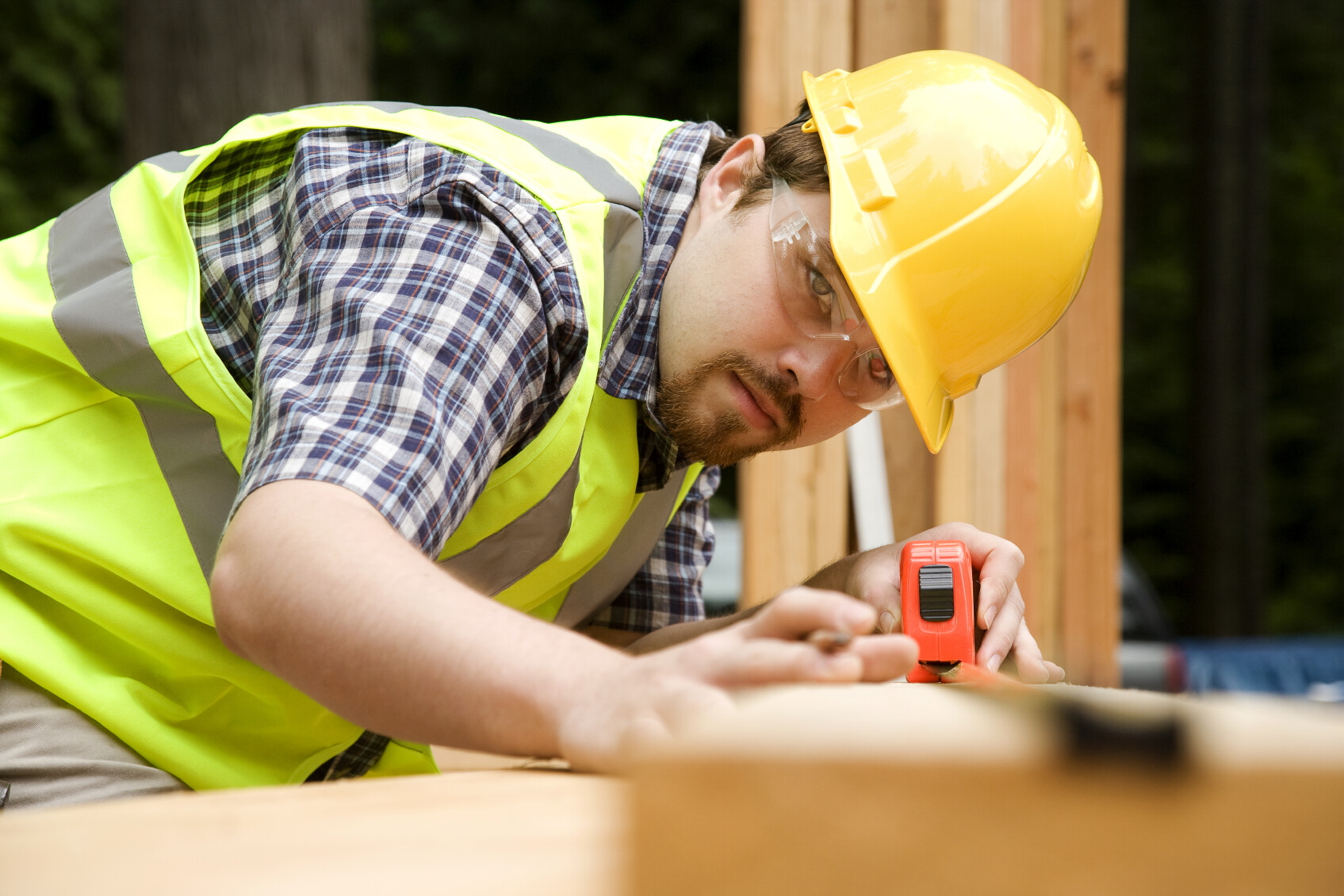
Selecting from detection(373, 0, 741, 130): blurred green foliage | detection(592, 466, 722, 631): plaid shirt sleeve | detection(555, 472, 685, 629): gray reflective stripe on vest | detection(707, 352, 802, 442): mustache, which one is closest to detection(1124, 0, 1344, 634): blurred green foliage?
detection(373, 0, 741, 130): blurred green foliage

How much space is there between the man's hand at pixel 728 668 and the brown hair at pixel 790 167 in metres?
0.91

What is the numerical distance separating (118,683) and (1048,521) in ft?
8.34

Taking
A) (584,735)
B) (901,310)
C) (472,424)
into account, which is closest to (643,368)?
(901,310)

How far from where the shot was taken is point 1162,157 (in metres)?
10.1

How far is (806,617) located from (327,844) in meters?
0.35

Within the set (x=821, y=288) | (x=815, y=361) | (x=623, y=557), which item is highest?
(x=821, y=288)

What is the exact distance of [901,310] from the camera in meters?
1.56

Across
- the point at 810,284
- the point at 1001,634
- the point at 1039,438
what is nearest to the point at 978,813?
the point at 1001,634

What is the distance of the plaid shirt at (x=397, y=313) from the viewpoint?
42.8 inches

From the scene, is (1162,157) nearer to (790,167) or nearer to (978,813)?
(790,167)

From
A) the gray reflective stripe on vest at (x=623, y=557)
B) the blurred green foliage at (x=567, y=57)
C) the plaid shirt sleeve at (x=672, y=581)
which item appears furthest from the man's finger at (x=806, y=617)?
the blurred green foliage at (x=567, y=57)

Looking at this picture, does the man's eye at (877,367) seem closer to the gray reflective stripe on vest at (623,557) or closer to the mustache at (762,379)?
the mustache at (762,379)

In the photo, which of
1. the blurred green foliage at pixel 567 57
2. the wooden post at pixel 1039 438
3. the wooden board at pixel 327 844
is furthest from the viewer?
the blurred green foliage at pixel 567 57

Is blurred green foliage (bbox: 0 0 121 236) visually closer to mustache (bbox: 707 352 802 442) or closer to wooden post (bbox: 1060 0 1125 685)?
wooden post (bbox: 1060 0 1125 685)
